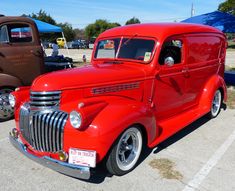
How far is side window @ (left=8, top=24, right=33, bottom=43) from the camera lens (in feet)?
21.7

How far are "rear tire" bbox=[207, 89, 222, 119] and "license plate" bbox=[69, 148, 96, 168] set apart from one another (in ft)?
12.1

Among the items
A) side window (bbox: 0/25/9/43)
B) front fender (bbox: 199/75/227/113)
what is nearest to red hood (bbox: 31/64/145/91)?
front fender (bbox: 199/75/227/113)

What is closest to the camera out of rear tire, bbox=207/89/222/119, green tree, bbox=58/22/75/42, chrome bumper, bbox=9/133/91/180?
chrome bumper, bbox=9/133/91/180

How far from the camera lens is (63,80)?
3.87 meters

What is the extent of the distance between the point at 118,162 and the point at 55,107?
1.06 meters

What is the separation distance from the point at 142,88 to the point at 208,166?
1454 mm

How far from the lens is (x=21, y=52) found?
263 inches

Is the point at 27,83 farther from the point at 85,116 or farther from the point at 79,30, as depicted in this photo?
the point at 79,30

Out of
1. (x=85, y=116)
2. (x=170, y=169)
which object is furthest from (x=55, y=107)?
(x=170, y=169)

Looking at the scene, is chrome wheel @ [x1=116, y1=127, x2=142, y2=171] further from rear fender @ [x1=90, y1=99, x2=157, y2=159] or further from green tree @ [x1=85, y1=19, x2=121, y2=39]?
green tree @ [x1=85, y1=19, x2=121, y2=39]

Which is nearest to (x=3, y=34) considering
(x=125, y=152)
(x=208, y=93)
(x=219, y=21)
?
(x=125, y=152)

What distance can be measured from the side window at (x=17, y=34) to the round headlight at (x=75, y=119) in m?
3.98

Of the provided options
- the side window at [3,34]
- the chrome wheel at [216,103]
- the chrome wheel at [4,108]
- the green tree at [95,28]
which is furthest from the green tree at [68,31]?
the chrome wheel at [216,103]

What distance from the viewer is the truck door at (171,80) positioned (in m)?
4.74
